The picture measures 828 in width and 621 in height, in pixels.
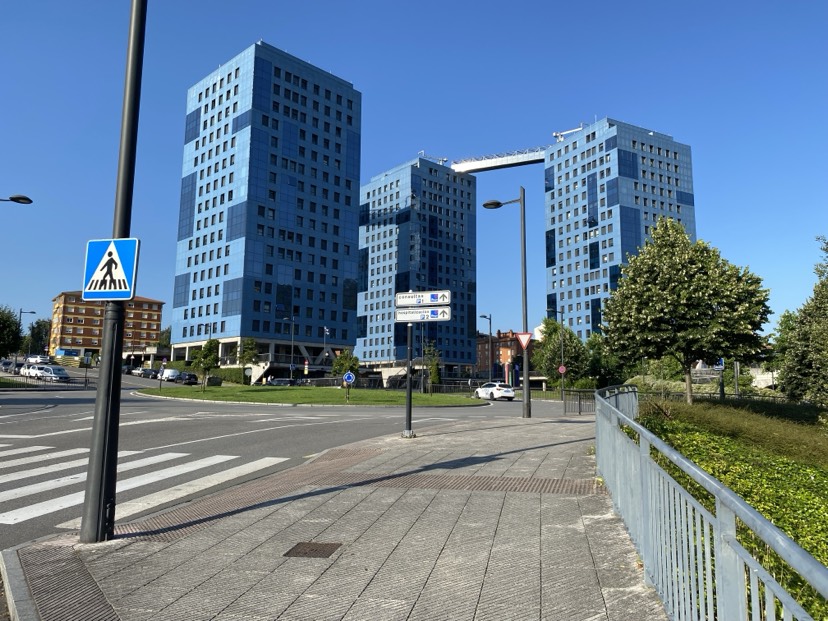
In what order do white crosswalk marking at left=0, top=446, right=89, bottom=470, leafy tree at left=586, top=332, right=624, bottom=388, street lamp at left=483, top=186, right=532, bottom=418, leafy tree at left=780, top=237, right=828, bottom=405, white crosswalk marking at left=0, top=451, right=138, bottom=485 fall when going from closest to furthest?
white crosswalk marking at left=0, top=451, right=138, bottom=485, white crosswalk marking at left=0, top=446, right=89, bottom=470, street lamp at left=483, top=186, right=532, bottom=418, leafy tree at left=780, top=237, right=828, bottom=405, leafy tree at left=586, top=332, right=624, bottom=388

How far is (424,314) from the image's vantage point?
45.6 feet

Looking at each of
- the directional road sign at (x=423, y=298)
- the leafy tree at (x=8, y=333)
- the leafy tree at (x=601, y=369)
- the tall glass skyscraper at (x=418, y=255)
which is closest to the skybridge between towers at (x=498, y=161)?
the tall glass skyscraper at (x=418, y=255)

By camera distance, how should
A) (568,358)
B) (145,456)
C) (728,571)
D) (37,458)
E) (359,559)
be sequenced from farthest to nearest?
(568,358) < (145,456) < (37,458) < (359,559) < (728,571)

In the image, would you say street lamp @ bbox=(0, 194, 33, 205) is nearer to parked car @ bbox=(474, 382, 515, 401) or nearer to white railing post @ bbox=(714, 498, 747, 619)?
white railing post @ bbox=(714, 498, 747, 619)

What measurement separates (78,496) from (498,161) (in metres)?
146

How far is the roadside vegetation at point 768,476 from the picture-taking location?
3.95 m

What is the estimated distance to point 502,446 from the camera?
1257 centimetres

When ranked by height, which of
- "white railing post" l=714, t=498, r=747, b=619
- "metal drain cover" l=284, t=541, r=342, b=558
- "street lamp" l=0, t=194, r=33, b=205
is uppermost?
"street lamp" l=0, t=194, r=33, b=205

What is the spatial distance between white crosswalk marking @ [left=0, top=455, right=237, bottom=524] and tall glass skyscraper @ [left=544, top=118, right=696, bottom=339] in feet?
337

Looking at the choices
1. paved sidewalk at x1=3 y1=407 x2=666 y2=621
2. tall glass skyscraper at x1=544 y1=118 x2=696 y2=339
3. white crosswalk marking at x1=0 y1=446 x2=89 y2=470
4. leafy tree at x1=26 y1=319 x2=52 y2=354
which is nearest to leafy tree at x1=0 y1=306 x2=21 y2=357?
white crosswalk marking at x1=0 y1=446 x2=89 y2=470

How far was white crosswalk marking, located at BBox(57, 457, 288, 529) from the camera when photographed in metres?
7.27

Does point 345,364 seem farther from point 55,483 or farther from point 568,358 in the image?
point 55,483

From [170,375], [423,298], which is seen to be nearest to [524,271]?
[423,298]

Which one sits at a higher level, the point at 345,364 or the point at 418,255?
the point at 418,255
